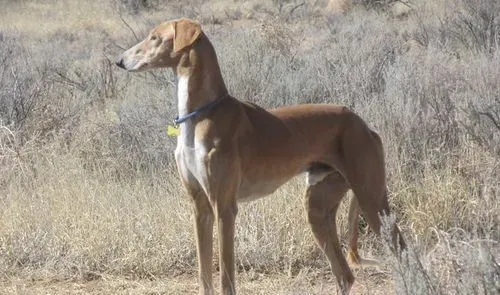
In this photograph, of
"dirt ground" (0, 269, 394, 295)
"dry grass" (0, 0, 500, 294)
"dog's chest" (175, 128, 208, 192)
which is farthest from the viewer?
"dry grass" (0, 0, 500, 294)

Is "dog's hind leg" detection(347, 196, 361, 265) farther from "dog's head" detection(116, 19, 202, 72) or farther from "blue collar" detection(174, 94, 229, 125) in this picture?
"dog's head" detection(116, 19, 202, 72)

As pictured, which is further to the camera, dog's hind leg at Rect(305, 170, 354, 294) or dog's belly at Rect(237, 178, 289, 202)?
dog's hind leg at Rect(305, 170, 354, 294)

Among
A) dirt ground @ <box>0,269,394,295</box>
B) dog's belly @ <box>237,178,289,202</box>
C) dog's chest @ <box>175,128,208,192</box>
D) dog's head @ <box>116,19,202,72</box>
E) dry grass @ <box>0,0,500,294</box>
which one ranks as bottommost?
dirt ground @ <box>0,269,394,295</box>

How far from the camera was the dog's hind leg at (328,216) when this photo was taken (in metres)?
5.65

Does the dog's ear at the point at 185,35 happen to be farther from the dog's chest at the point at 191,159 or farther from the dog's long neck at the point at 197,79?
the dog's chest at the point at 191,159

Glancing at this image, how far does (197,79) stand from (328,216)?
126 cm

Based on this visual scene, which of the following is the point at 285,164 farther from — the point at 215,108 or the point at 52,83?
the point at 52,83

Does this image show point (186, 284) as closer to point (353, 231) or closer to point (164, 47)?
point (353, 231)

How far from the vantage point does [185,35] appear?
518cm

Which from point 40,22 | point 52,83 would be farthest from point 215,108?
point 40,22

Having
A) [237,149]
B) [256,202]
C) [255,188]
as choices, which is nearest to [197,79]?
[237,149]

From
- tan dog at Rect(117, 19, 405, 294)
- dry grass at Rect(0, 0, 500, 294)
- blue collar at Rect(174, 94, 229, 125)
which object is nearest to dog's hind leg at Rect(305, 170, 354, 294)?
tan dog at Rect(117, 19, 405, 294)

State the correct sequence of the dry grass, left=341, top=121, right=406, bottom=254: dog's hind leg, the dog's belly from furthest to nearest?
the dry grass
left=341, top=121, right=406, bottom=254: dog's hind leg
the dog's belly

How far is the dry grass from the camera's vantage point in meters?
6.30
